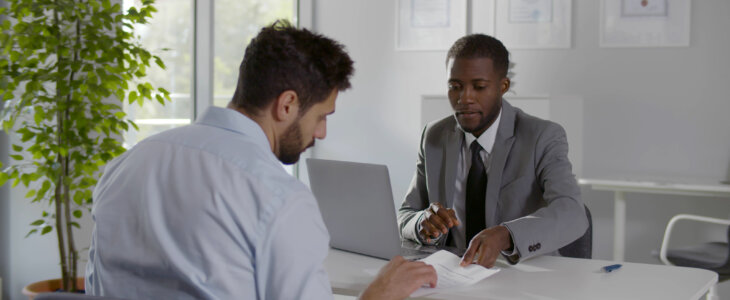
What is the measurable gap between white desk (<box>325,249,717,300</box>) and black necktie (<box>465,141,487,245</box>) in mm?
278

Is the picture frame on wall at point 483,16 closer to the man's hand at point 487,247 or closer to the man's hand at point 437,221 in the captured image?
the man's hand at point 437,221

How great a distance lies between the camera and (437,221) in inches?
81.6

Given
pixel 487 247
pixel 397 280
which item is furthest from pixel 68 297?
pixel 487 247

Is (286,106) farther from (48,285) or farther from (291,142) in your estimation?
(48,285)

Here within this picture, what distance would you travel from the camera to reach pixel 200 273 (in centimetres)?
111

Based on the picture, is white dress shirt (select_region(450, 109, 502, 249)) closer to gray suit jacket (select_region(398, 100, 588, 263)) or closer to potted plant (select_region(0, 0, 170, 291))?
gray suit jacket (select_region(398, 100, 588, 263))

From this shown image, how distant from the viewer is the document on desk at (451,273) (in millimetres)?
1748

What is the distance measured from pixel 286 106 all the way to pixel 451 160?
48.3 inches

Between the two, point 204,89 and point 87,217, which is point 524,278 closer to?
point 87,217

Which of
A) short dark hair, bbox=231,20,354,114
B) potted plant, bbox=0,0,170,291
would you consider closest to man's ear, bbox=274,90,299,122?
short dark hair, bbox=231,20,354,114

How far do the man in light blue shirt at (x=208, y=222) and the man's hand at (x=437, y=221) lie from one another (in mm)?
906

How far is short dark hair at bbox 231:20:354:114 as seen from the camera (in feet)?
4.21

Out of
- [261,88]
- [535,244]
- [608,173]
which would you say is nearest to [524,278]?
[535,244]

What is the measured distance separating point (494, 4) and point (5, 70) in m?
3.05
